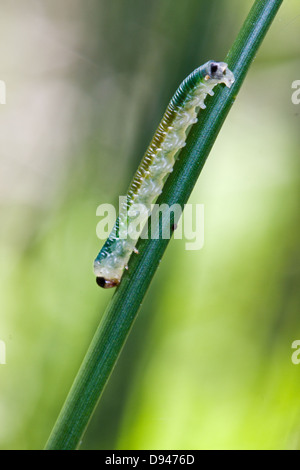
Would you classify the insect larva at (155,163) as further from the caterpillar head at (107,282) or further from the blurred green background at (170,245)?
the blurred green background at (170,245)

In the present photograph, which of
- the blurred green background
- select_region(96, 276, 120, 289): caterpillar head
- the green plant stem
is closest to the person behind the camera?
the green plant stem

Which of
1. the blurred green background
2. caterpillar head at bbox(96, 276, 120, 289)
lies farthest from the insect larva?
the blurred green background

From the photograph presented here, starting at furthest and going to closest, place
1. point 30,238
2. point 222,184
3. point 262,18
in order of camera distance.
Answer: point 30,238 → point 222,184 → point 262,18

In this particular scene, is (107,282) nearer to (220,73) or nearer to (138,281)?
(138,281)

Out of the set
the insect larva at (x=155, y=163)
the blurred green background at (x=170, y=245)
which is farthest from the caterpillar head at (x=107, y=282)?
the blurred green background at (x=170, y=245)

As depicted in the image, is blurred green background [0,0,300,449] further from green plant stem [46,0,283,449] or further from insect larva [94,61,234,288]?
green plant stem [46,0,283,449]

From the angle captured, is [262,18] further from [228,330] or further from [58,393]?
[58,393]

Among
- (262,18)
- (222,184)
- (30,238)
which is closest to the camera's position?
(262,18)

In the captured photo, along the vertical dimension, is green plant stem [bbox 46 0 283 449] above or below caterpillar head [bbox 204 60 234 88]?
below

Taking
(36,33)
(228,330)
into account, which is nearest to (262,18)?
(228,330)
